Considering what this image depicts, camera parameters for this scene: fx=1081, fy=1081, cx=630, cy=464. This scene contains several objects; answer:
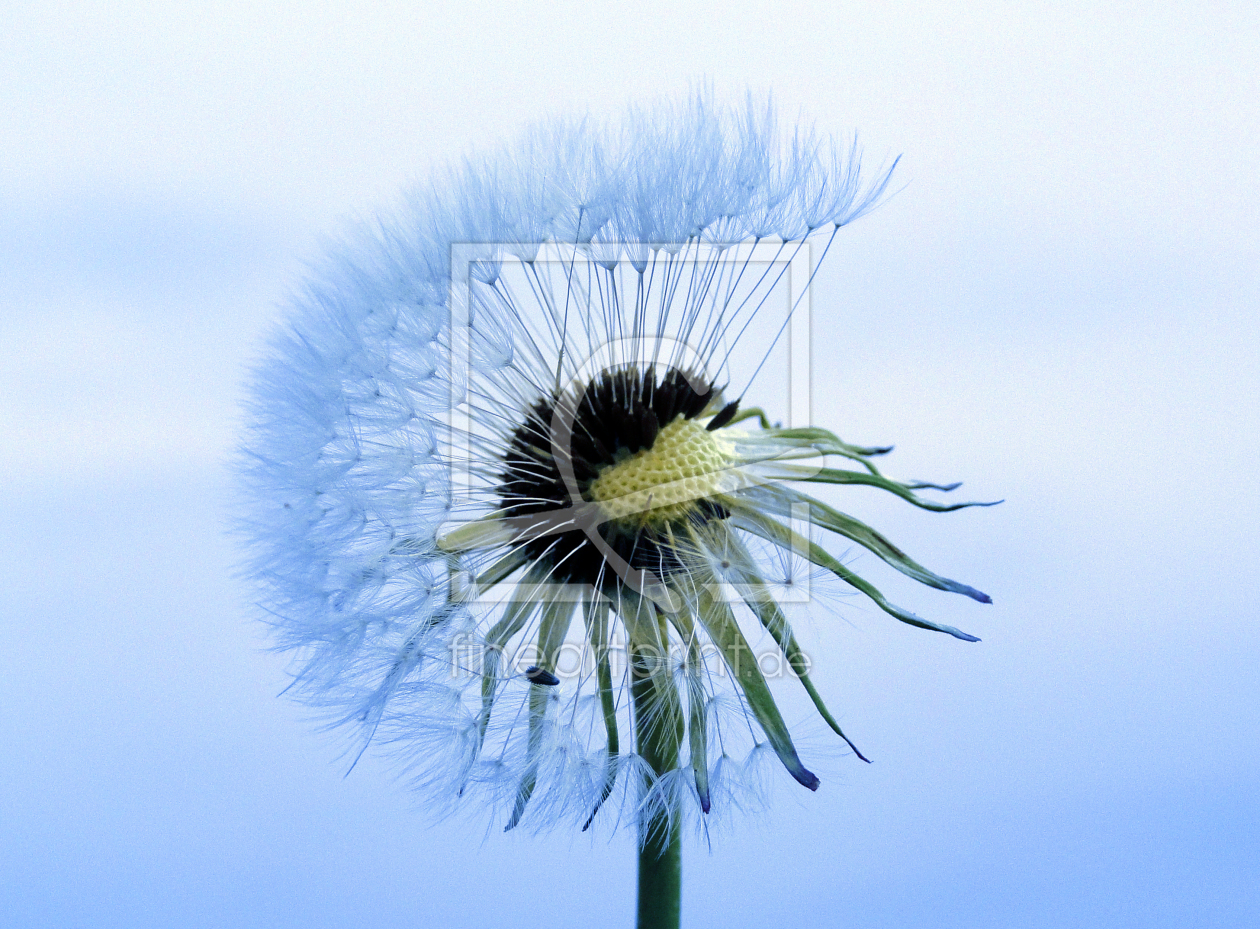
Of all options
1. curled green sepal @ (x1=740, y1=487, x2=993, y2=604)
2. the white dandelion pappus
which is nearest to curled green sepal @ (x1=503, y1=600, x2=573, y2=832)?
the white dandelion pappus

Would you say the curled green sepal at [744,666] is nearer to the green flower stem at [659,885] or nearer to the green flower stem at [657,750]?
the green flower stem at [657,750]

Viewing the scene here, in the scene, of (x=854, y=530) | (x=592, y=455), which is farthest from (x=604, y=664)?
(x=854, y=530)

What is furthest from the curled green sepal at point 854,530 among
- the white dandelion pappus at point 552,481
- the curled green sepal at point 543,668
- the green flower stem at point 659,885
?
the green flower stem at point 659,885

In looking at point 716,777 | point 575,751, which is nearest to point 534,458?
point 575,751

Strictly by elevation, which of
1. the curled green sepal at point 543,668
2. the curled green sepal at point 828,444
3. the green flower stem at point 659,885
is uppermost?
the curled green sepal at point 828,444

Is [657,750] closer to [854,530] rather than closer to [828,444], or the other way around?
[854,530]

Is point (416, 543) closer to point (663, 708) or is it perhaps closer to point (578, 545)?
point (578, 545)

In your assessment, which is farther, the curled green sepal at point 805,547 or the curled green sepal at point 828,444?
the curled green sepal at point 828,444

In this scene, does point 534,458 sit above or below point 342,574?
above
